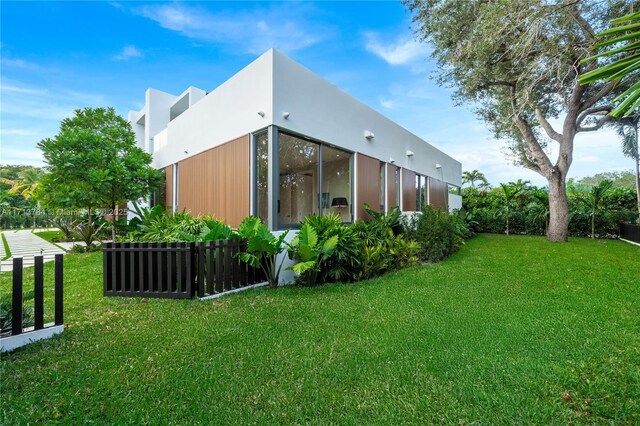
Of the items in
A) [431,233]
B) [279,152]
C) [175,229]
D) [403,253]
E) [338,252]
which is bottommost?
[403,253]

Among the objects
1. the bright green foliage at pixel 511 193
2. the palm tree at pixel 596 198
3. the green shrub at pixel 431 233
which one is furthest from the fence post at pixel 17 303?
the palm tree at pixel 596 198

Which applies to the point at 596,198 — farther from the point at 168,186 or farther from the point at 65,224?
the point at 65,224

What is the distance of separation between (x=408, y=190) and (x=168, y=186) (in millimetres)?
9400

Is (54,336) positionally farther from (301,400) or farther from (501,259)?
(501,259)

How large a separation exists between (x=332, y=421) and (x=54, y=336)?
3387 millimetres

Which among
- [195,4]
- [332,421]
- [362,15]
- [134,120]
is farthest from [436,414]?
[134,120]

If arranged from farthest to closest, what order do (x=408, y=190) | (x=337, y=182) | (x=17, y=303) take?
(x=408, y=190) → (x=337, y=182) → (x=17, y=303)

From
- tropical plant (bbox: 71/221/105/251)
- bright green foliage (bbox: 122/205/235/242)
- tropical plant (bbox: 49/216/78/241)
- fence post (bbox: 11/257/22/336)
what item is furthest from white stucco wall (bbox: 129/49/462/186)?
tropical plant (bbox: 49/216/78/241)

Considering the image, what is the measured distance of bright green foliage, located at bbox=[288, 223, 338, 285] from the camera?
18.5 ft

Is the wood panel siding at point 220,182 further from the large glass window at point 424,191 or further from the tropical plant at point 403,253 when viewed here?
the large glass window at point 424,191

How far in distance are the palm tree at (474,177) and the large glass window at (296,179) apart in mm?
26427

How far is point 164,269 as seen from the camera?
520 cm

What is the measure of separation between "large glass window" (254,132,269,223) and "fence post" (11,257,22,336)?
4027 millimetres

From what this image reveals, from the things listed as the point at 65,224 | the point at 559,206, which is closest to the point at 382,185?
the point at 559,206
